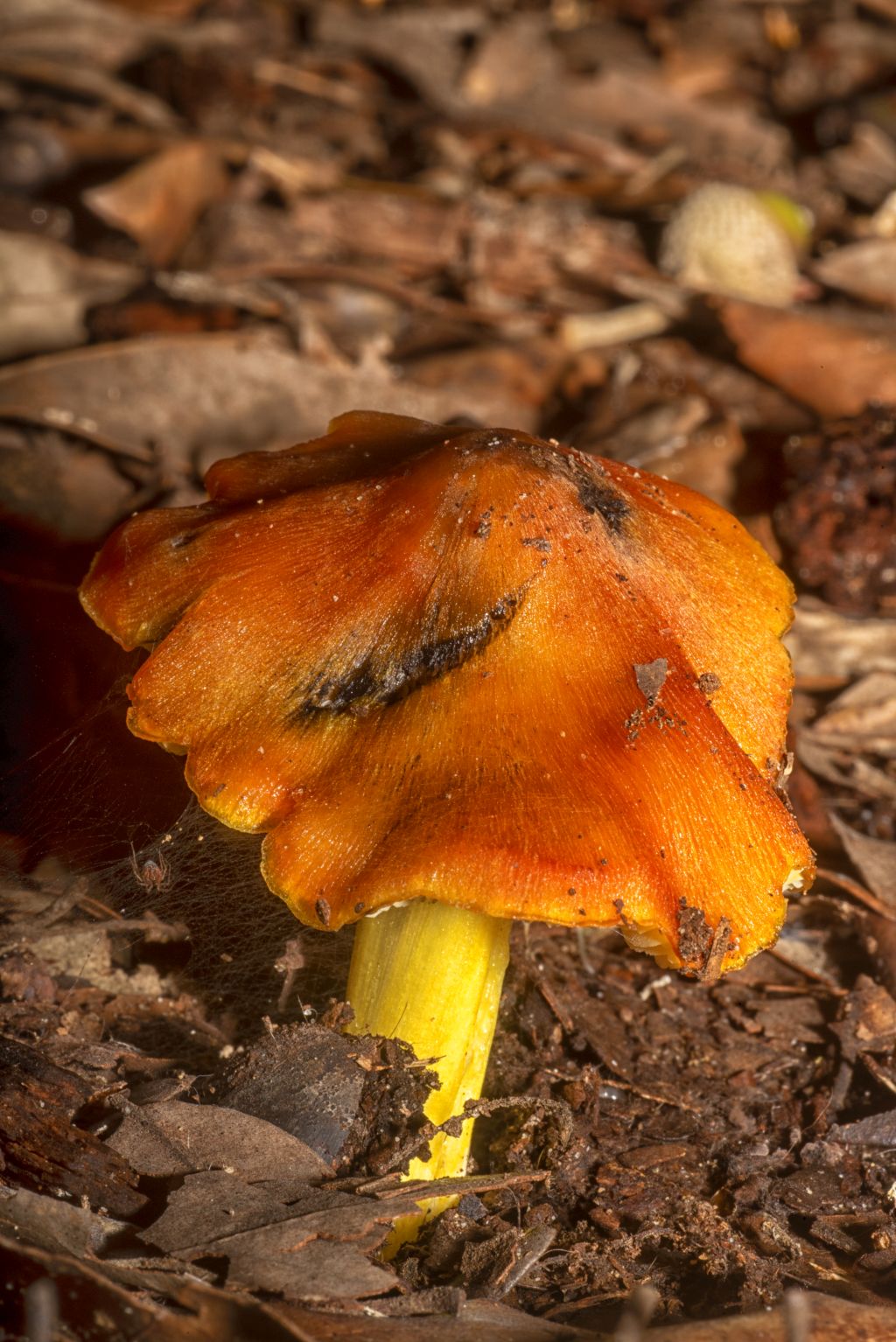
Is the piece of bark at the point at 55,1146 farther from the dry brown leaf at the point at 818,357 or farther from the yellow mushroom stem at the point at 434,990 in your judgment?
the dry brown leaf at the point at 818,357

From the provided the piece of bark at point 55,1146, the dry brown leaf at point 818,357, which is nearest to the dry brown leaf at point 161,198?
the dry brown leaf at point 818,357

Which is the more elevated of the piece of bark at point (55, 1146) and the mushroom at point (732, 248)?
the mushroom at point (732, 248)

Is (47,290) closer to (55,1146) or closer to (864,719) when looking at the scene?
(864,719)

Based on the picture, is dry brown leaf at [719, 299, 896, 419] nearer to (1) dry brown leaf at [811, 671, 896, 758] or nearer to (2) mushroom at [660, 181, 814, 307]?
(2) mushroom at [660, 181, 814, 307]

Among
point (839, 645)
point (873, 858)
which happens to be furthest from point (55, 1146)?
point (839, 645)

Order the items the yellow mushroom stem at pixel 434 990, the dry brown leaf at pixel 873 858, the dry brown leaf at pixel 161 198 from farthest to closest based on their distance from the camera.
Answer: the dry brown leaf at pixel 161 198 < the dry brown leaf at pixel 873 858 < the yellow mushroom stem at pixel 434 990

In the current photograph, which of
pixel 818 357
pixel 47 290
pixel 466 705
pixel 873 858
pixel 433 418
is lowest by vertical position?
pixel 873 858

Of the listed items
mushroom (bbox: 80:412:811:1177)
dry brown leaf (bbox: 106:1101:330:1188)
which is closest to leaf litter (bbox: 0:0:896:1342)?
dry brown leaf (bbox: 106:1101:330:1188)

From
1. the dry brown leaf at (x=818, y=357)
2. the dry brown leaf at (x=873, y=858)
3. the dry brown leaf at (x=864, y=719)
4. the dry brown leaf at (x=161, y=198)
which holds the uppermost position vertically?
the dry brown leaf at (x=818, y=357)
